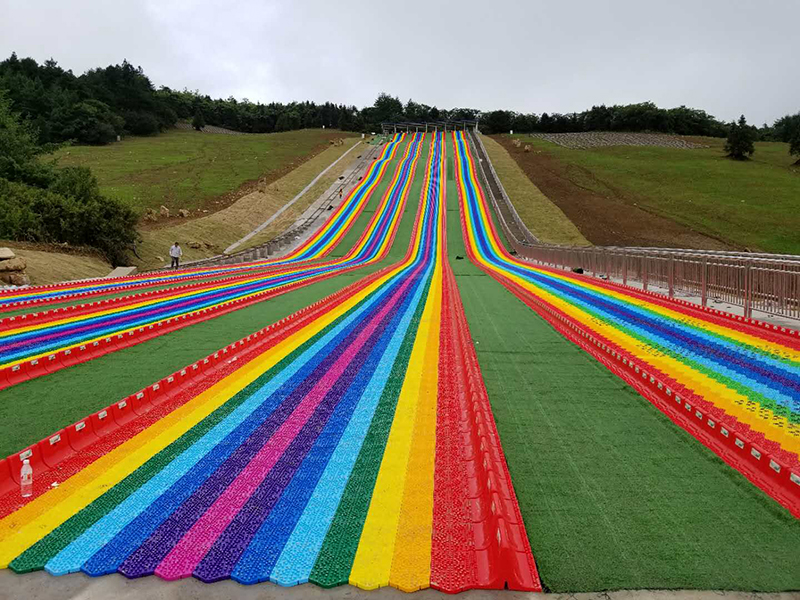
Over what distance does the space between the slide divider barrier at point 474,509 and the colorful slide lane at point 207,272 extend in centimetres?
1037

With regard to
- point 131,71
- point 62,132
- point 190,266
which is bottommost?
point 190,266

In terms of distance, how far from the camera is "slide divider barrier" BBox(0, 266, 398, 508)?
457 centimetres

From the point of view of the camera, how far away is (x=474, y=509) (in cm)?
404

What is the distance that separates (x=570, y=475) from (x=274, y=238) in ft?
105

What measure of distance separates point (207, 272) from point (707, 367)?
17.2 meters

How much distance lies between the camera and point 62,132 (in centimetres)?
6938

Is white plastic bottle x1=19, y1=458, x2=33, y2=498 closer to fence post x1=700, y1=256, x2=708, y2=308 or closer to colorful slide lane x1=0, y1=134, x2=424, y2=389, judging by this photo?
colorful slide lane x1=0, y1=134, x2=424, y2=389

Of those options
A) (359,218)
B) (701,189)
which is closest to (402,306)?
(359,218)

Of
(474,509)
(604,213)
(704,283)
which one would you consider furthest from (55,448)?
(604,213)

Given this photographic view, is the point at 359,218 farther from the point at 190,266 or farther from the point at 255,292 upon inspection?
the point at 255,292

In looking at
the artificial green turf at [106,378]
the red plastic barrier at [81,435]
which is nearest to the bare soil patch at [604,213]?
the artificial green turf at [106,378]

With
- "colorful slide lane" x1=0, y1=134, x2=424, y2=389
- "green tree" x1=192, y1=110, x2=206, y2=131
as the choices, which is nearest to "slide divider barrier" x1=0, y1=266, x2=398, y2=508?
"colorful slide lane" x1=0, y1=134, x2=424, y2=389

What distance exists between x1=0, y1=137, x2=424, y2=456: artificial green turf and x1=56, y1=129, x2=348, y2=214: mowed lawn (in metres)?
21.8

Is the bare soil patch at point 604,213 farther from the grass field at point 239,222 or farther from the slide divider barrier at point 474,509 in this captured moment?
the slide divider barrier at point 474,509
